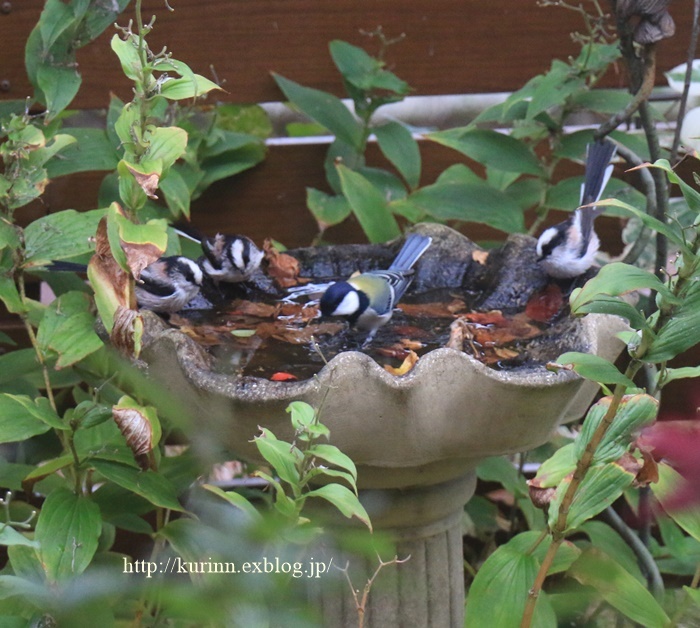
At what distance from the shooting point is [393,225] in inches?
105

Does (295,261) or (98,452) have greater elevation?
(295,261)

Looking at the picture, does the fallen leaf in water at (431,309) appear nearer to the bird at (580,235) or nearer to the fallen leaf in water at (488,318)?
the fallen leaf in water at (488,318)

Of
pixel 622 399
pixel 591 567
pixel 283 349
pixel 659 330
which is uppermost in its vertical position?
pixel 659 330

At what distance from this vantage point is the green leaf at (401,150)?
2.88 metres

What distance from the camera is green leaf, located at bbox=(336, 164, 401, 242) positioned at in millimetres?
2637

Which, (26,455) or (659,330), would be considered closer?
(659,330)

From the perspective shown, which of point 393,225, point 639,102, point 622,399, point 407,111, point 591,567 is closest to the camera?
point 622,399

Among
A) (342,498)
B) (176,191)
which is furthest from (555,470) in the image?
(176,191)

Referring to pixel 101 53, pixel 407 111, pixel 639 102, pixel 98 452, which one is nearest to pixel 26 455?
pixel 98 452

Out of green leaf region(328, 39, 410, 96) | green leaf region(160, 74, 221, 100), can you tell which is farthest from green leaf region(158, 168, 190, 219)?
green leaf region(160, 74, 221, 100)

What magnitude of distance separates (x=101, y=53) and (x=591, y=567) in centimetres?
213

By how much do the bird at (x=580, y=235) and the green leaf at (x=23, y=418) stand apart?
1.18 meters

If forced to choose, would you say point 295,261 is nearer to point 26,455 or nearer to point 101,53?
point 26,455

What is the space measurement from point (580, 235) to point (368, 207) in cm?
68
